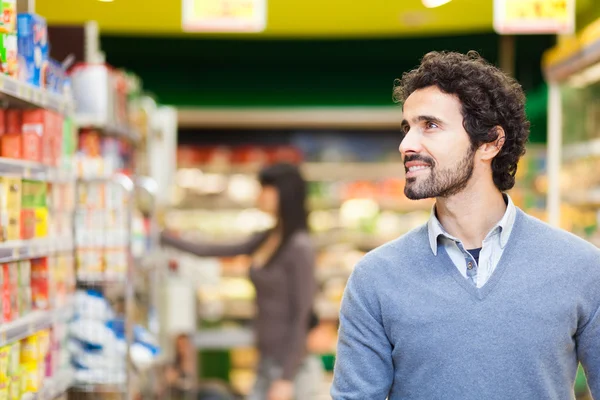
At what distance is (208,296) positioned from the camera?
8758 millimetres

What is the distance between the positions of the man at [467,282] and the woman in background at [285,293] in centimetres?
241

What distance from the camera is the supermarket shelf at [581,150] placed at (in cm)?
571

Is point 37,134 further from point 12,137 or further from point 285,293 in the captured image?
point 285,293

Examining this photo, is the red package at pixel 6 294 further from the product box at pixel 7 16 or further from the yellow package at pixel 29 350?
the product box at pixel 7 16

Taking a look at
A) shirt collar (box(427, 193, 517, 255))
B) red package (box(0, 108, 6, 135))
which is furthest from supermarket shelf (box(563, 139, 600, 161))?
red package (box(0, 108, 6, 135))

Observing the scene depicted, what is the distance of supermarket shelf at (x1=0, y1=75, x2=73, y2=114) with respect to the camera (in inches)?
113

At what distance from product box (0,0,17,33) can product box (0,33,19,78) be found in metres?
0.02

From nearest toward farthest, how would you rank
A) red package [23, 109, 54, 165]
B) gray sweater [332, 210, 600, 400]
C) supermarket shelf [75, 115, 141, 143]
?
1. gray sweater [332, 210, 600, 400]
2. red package [23, 109, 54, 165]
3. supermarket shelf [75, 115, 141, 143]

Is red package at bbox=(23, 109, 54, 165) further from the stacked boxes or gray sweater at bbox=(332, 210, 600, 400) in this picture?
gray sweater at bbox=(332, 210, 600, 400)

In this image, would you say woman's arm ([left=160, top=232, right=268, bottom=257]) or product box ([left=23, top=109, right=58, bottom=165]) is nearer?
product box ([left=23, top=109, right=58, bottom=165])

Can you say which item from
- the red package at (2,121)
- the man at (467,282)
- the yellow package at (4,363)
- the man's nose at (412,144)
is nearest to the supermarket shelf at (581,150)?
the man at (467,282)

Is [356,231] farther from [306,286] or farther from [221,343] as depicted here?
[306,286]

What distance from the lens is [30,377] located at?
320cm

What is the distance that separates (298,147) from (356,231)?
118 centimetres
